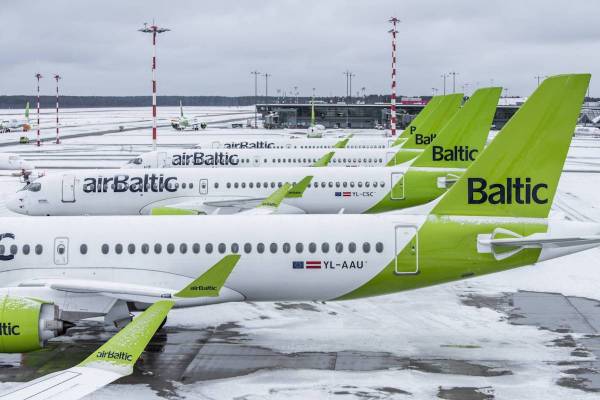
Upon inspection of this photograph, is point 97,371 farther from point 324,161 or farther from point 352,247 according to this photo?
point 324,161

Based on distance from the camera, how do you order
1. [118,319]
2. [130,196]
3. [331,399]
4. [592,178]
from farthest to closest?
[592,178]
[130,196]
[118,319]
[331,399]

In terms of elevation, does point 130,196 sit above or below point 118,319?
above

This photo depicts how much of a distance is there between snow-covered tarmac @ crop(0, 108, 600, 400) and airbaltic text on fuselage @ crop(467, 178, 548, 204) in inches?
169

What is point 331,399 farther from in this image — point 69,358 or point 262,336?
point 69,358

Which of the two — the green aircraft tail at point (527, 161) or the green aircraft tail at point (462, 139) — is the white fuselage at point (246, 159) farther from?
the green aircraft tail at point (527, 161)

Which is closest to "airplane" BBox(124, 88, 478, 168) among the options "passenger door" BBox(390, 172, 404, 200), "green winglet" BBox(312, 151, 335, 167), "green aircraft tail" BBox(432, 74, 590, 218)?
"green winglet" BBox(312, 151, 335, 167)

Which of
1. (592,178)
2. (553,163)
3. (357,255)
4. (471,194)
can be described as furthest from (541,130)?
(592,178)

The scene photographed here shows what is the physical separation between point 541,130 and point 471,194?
271 centimetres

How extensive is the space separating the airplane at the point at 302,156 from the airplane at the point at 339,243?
28.3m

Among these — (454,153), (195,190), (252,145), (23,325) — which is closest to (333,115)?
(252,145)

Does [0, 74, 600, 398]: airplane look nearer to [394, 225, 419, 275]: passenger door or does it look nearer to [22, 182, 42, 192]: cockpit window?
[394, 225, 419, 275]: passenger door

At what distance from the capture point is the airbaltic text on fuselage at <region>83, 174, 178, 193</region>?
39.2 meters

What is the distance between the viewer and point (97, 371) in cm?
1421

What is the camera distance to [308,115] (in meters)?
172
